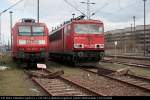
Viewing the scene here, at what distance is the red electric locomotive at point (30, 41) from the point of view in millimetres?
25031

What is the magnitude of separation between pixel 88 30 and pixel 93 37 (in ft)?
2.11

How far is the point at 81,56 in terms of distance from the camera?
84.1ft

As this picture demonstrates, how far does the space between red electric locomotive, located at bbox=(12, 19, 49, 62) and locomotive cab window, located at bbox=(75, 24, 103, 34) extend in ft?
7.74

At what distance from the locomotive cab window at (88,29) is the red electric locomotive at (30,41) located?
7.74ft

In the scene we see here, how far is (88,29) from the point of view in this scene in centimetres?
2609

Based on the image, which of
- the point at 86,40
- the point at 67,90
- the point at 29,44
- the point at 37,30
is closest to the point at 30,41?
the point at 29,44

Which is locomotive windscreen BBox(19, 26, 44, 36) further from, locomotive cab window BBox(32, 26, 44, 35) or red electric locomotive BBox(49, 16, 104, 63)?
red electric locomotive BBox(49, 16, 104, 63)

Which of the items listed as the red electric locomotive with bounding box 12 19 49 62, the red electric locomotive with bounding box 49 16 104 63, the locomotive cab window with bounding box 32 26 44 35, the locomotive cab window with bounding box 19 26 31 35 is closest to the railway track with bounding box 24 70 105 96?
the red electric locomotive with bounding box 12 19 49 62

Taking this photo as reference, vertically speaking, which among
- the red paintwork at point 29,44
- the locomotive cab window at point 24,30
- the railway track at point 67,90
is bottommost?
the railway track at point 67,90

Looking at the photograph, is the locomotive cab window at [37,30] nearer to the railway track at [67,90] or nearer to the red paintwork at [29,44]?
the red paintwork at [29,44]

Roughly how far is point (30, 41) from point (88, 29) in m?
4.36

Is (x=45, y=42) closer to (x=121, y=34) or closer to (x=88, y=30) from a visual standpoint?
(x=88, y=30)

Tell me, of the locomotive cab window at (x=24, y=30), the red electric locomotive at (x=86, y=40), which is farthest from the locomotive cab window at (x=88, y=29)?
the locomotive cab window at (x=24, y=30)

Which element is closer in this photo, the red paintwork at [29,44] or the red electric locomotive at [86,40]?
the red paintwork at [29,44]
